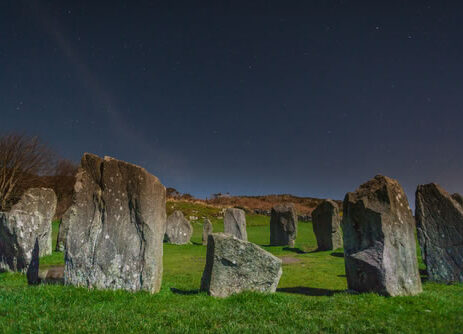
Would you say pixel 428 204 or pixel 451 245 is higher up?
pixel 428 204

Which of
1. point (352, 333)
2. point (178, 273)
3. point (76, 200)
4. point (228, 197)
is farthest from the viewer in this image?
point (228, 197)

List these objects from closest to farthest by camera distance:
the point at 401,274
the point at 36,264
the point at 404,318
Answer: the point at 404,318 < the point at 401,274 < the point at 36,264

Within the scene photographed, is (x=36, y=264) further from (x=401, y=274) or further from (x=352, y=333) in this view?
(x=401, y=274)

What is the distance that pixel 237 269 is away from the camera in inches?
329

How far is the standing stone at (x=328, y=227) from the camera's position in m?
22.4

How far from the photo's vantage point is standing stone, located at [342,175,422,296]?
8.12 metres

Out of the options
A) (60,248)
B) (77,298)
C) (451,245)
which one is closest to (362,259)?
(451,245)

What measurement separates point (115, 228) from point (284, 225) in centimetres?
1844

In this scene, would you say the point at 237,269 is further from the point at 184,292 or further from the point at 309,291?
the point at 309,291

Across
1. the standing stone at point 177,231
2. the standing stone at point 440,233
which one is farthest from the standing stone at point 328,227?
the standing stone at point 177,231

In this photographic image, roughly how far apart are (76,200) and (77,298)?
9.34ft

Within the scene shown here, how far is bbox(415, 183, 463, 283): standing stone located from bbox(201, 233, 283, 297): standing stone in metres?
6.55

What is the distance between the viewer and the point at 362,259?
331 inches

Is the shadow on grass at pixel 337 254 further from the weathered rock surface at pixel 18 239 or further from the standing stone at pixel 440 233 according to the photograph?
the weathered rock surface at pixel 18 239
